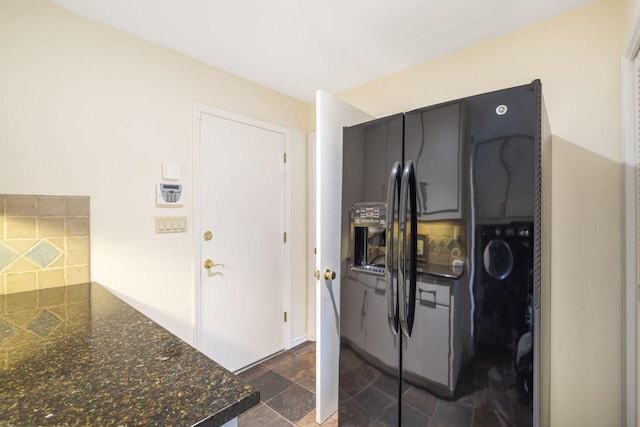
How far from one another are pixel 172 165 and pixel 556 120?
7.49 feet

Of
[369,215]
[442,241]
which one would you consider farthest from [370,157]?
[442,241]

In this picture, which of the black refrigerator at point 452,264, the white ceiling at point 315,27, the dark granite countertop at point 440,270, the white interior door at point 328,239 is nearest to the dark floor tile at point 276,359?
the white interior door at point 328,239

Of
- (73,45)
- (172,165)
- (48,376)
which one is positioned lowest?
(48,376)

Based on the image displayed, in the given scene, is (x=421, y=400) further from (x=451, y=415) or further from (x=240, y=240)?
(x=240, y=240)

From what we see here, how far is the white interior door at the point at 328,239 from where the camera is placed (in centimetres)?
160

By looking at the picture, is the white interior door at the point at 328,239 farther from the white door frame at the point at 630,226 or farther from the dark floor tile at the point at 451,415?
the white door frame at the point at 630,226

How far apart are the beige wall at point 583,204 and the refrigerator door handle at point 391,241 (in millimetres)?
790

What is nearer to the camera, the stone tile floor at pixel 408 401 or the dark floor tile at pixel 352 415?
the stone tile floor at pixel 408 401

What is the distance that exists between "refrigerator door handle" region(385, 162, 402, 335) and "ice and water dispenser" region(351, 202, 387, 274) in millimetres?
111

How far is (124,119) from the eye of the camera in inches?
64.0

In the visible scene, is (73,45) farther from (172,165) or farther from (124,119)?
(172,165)

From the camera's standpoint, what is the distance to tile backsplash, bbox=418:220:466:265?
1.10 m

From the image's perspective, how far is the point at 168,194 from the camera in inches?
70.6

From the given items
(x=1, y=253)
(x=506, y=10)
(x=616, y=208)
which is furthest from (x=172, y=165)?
(x=616, y=208)
